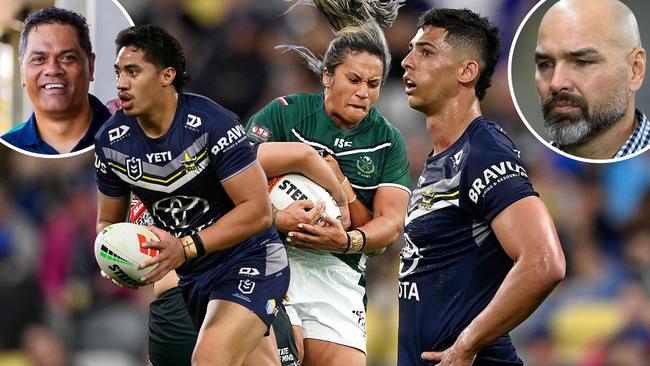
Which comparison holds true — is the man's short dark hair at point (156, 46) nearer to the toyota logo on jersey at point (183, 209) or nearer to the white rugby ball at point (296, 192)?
the toyota logo on jersey at point (183, 209)

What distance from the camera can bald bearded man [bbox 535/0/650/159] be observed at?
555cm

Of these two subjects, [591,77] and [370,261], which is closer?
[591,77]

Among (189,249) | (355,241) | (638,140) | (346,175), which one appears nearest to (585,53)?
(638,140)

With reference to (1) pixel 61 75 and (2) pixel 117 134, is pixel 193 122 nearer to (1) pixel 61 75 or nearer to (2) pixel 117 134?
(2) pixel 117 134

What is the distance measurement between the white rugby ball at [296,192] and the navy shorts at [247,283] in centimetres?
35

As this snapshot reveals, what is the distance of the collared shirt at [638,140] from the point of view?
645cm

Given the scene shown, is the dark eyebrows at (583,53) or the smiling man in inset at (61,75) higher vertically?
the dark eyebrows at (583,53)

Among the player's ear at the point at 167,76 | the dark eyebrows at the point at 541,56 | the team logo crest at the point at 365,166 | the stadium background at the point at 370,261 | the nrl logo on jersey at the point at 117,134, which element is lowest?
the stadium background at the point at 370,261

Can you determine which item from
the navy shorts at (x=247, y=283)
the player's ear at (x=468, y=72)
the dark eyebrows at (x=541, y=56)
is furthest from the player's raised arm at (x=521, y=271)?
the dark eyebrows at (x=541, y=56)

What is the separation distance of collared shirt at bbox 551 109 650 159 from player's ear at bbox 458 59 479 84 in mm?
3099

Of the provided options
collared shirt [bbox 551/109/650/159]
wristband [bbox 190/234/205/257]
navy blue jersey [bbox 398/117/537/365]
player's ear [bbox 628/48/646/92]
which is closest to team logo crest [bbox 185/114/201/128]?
wristband [bbox 190/234/205/257]

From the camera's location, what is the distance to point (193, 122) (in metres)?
4.23

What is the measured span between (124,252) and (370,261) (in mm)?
3702

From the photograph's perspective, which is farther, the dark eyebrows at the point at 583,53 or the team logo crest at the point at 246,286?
the dark eyebrows at the point at 583,53
